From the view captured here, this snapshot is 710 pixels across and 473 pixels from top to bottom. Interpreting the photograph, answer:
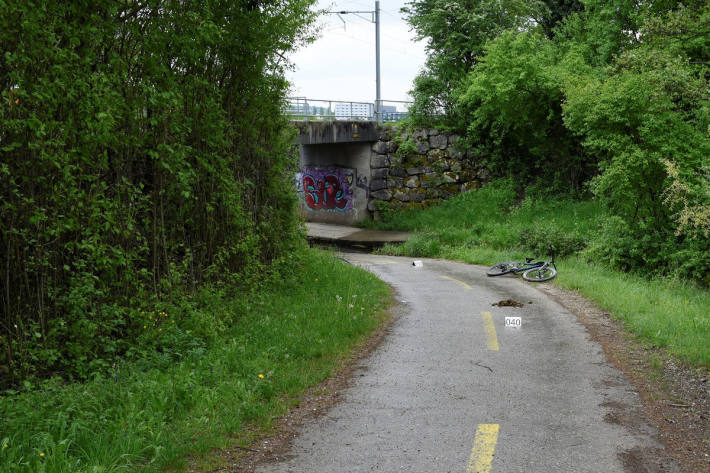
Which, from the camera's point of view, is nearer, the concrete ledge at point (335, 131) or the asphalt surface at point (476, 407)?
the asphalt surface at point (476, 407)

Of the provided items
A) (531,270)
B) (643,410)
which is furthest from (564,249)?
(643,410)

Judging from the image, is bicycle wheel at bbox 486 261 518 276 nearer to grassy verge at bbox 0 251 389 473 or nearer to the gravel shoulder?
the gravel shoulder

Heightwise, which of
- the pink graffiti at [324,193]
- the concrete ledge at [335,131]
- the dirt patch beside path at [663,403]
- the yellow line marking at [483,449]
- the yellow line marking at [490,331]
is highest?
the concrete ledge at [335,131]

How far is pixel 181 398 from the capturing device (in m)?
6.75

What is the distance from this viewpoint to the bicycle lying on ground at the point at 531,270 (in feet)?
60.5

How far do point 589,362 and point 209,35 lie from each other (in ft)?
23.0

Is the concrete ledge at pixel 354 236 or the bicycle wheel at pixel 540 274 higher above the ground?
the bicycle wheel at pixel 540 274

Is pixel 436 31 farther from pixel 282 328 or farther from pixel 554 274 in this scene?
pixel 282 328

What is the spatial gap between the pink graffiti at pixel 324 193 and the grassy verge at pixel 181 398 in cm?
3006

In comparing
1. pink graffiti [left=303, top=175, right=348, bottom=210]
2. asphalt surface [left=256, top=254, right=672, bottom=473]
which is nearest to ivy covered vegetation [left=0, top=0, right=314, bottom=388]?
asphalt surface [left=256, top=254, right=672, bottom=473]

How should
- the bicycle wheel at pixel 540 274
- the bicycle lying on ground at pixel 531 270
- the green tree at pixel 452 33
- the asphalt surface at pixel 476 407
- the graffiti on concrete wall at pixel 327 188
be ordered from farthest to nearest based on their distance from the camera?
the graffiti on concrete wall at pixel 327 188
the green tree at pixel 452 33
the bicycle lying on ground at pixel 531 270
the bicycle wheel at pixel 540 274
the asphalt surface at pixel 476 407

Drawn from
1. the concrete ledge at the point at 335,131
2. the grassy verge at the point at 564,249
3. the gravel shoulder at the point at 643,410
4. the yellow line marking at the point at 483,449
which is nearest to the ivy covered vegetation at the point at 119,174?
the gravel shoulder at the point at 643,410

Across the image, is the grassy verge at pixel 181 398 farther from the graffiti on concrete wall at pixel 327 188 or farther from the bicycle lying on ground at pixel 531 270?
the graffiti on concrete wall at pixel 327 188

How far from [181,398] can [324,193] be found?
35.6 m
